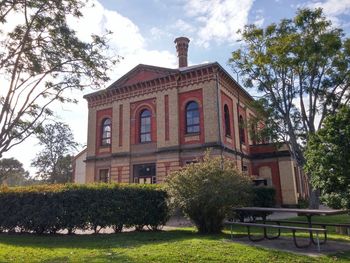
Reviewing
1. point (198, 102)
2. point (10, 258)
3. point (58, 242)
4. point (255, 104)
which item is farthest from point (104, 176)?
point (10, 258)

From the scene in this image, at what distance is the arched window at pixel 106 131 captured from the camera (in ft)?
93.5

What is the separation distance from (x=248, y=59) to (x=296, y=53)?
3242 mm

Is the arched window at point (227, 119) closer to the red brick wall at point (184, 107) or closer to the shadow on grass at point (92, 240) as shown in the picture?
the red brick wall at point (184, 107)

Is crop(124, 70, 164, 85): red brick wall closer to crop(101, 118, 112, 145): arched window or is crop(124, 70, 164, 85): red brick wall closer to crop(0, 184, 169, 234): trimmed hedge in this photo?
crop(101, 118, 112, 145): arched window

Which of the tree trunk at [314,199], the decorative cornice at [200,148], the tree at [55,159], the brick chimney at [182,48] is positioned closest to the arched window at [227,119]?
the decorative cornice at [200,148]

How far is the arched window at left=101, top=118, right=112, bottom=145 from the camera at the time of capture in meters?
28.5

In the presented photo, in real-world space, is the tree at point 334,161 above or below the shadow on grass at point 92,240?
above

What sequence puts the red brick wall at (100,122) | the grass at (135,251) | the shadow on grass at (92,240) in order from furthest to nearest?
the red brick wall at (100,122) < the shadow on grass at (92,240) < the grass at (135,251)

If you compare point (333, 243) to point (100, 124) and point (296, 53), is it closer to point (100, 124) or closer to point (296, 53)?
point (296, 53)

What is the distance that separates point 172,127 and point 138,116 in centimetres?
382

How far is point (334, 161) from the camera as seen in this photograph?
9508 millimetres

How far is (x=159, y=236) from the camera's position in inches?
440

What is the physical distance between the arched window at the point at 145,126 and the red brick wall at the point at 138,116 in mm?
254

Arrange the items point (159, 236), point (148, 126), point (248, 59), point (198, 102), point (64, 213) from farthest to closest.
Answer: point (148, 126)
point (198, 102)
point (248, 59)
point (64, 213)
point (159, 236)
